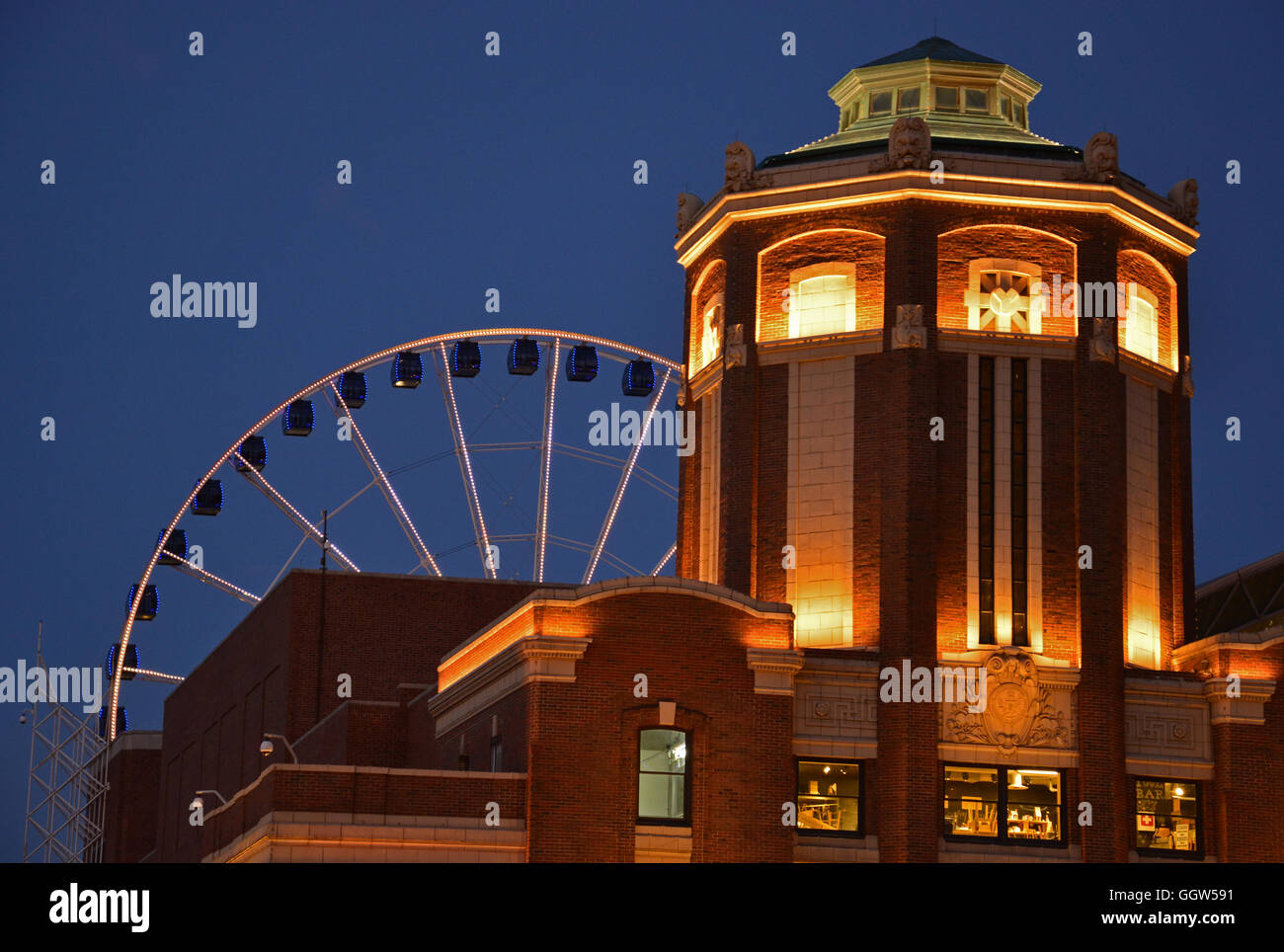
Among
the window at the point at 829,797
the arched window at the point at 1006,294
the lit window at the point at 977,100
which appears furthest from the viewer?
the lit window at the point at 977,100

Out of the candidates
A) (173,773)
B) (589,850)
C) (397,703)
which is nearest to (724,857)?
(589,850)

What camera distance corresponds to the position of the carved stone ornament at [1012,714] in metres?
63.3

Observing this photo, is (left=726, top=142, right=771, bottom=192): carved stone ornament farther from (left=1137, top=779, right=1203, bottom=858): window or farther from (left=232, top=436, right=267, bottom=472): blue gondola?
(left=232, top=436, right=267, bottom=472): blue gondola

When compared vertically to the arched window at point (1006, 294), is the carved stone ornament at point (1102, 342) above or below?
below

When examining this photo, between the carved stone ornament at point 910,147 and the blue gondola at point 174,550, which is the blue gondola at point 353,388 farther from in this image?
the carved stone ornament at point 910,147

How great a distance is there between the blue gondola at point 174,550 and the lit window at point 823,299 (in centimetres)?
3308

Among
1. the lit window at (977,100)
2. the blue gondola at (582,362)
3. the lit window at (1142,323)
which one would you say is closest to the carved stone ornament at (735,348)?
the lit window at (1142,323)

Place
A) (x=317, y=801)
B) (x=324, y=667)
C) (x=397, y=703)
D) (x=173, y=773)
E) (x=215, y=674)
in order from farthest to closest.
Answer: (x=173, y=773) → (x=215, y=674) → (x=324, y=667) → (x=397, y=703) → (x=317, y=801)

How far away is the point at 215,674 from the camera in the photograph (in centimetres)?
9138

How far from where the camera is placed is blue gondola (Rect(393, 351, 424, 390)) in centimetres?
8975

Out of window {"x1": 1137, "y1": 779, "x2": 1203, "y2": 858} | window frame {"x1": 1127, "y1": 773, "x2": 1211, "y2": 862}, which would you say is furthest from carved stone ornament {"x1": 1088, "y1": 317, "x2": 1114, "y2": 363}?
window {"x1": 1137, "y1": 779, "x2": 1203, "y2": 858}
